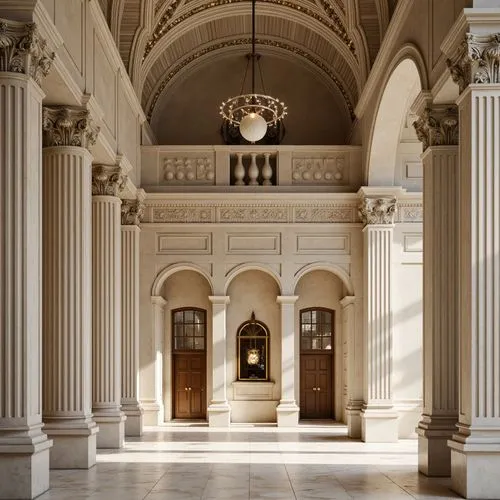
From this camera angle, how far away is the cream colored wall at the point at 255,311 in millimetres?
25656

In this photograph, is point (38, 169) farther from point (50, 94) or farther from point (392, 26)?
point (392, 26)

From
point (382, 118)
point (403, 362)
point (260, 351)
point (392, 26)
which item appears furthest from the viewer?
point (260, 351)

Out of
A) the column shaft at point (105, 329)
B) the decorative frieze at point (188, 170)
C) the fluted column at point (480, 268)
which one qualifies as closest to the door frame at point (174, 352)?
the decorative frieze at point (188, 170)

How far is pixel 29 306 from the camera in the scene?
11617 mm

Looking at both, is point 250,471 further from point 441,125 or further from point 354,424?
point 354,424

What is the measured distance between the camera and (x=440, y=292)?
46.7ft

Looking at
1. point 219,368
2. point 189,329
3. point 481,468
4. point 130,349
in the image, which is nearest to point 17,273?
point 481,468

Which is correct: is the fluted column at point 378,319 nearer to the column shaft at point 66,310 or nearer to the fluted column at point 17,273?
the column shaft at point 66,310

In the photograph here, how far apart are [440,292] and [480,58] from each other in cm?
392

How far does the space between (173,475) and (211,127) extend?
13.9 meters

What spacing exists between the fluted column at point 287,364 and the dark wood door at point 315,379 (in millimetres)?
1990

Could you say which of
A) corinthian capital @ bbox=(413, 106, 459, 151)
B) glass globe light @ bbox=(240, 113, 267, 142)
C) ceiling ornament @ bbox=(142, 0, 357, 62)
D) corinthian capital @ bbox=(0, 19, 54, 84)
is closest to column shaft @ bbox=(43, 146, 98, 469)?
corinthian capital @ bbox=(0, 19, 54, 84)

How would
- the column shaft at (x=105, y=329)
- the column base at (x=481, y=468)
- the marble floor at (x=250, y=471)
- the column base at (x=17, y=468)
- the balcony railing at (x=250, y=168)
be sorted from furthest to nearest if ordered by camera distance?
the balcony railing at (x=250, y=168)
the column shaft at (x=105, y=329)
the marble floor at (x=250, y=471)
the column base at (x=481, y=468)
the column base at (x=17, y=468)

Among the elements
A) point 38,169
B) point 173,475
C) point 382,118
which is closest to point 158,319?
point 382,118
